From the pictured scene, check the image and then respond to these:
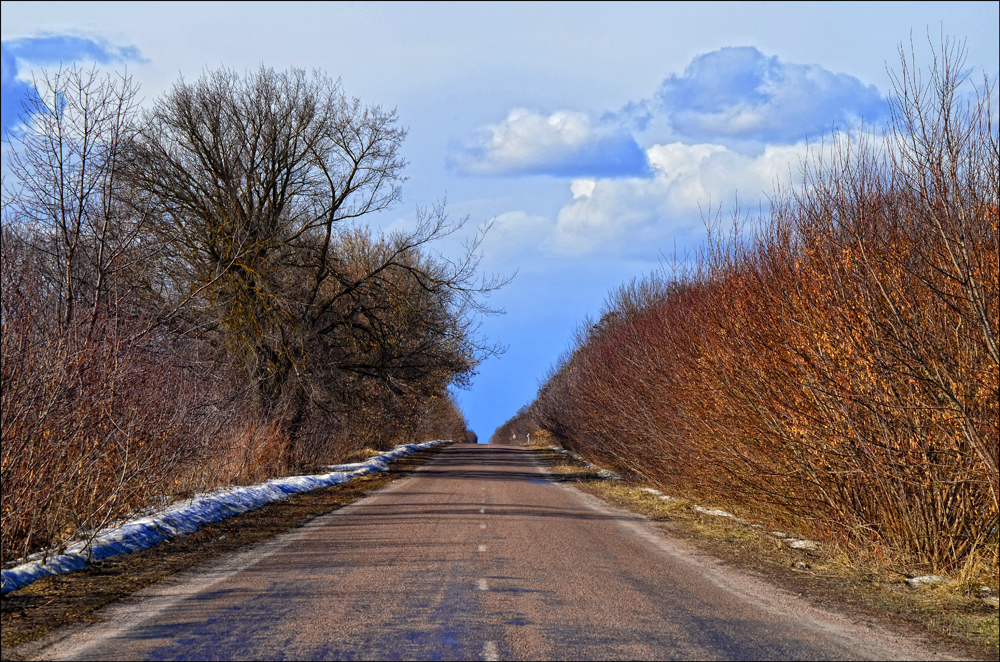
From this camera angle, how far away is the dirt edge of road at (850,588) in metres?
6.89

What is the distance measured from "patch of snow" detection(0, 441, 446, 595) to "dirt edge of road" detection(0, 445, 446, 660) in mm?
134

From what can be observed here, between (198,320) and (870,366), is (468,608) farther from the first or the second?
(198,320)

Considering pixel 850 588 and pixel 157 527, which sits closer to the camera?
pixel 850 588

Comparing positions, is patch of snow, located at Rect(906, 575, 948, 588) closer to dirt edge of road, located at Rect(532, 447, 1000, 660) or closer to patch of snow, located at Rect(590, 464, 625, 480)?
dirt edge of road, located at Rect(532, 447, 1000, 660)

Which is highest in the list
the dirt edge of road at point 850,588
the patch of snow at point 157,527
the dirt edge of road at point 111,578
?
the patch of snow at point 157,527

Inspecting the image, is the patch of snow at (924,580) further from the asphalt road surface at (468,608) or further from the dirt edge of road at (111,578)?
the dirt edge of road at (111,578)

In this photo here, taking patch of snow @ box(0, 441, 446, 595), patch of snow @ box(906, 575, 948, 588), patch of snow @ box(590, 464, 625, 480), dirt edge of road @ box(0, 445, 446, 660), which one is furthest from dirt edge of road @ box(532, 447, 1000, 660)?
patch of snow @ box(590, 464, 625, 480)

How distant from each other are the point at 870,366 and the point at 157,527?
30.5 feet

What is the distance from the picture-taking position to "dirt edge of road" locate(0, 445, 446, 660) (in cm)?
643

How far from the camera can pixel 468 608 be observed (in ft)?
23.2

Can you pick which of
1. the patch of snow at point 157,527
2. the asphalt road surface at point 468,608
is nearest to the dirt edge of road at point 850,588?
the asphalt road surface at point 468,608

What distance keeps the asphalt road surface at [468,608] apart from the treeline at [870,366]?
1917 mm

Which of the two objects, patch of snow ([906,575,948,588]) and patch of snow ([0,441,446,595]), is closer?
patch of snow ([0,441,446,595])

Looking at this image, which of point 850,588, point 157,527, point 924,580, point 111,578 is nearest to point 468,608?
point 111,578
